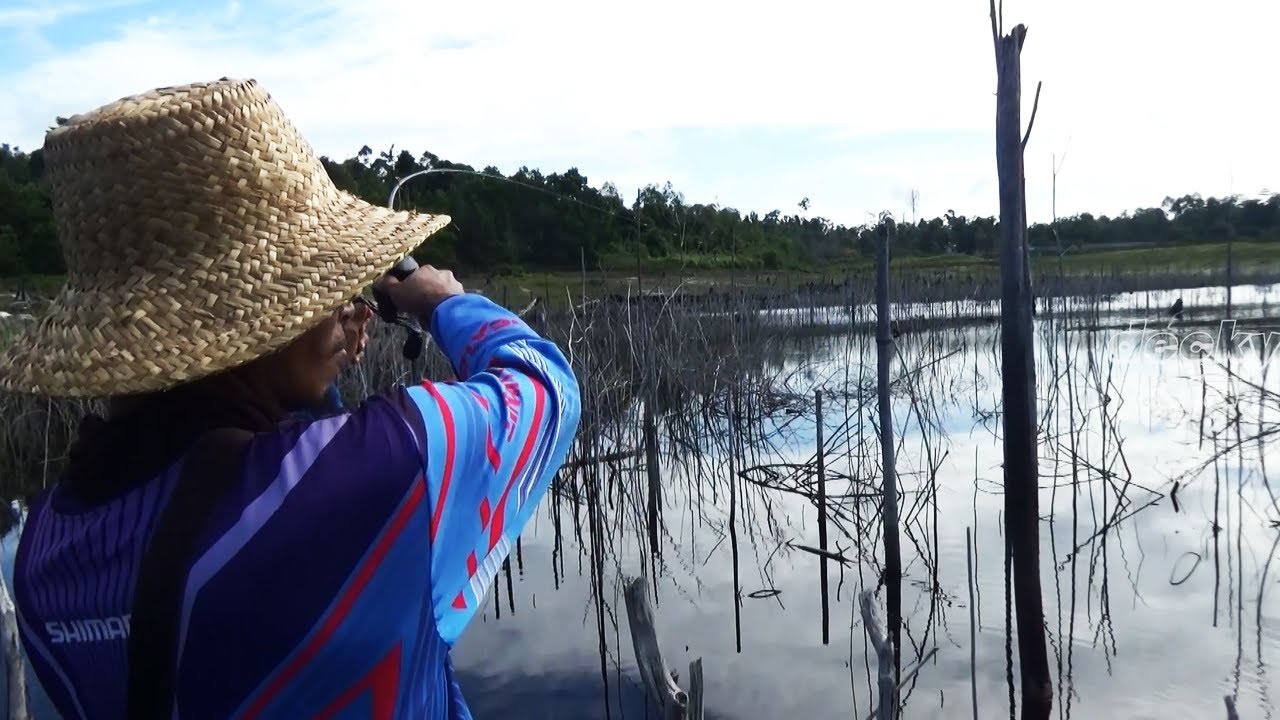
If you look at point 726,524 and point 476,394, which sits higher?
point 476,394

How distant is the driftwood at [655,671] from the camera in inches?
76.6

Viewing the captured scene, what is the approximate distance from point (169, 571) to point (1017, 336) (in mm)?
2398

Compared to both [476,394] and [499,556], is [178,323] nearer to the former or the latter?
[476,394]

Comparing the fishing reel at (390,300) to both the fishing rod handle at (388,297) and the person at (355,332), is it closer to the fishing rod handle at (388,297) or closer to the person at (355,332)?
the fishing rod handle at (388,297)

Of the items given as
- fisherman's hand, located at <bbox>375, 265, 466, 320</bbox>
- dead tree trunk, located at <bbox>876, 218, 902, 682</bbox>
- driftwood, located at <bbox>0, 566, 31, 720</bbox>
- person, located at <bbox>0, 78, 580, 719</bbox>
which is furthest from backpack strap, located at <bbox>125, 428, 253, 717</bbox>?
dead tree trunk, located at <bbox>876, 218, 902, 682</bbox>

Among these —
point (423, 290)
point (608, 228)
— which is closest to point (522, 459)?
point (423, 290)

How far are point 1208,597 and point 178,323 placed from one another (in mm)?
4705

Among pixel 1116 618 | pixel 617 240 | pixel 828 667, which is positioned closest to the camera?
pixel 828 667

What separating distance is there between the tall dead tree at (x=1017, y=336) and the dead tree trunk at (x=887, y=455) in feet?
2.76

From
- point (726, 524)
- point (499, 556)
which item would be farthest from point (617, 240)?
point (499, 556)

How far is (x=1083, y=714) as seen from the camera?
338cm

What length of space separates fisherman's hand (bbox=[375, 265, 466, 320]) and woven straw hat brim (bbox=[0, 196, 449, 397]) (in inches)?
7.0

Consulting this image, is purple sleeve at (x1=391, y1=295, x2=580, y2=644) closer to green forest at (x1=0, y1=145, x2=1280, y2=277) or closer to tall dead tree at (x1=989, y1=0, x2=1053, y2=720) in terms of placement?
green forest at (x1=0, y1=145, x2=1280, y2=277)

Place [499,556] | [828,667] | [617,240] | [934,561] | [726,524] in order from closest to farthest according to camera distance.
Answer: [499,556]
[828,667]
[934,561]
[726,524]
[617,240]
